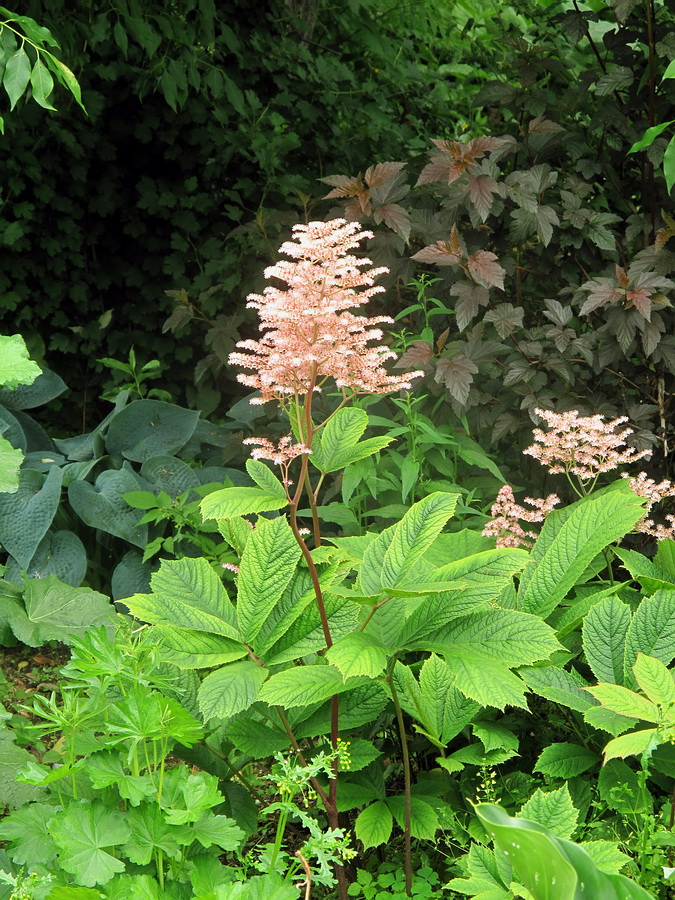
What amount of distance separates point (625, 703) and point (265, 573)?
2.10 feet

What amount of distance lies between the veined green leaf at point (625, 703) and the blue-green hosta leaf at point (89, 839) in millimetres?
786

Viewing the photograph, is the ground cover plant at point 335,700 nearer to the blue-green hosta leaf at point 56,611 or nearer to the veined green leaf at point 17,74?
the blue-green hosta leaf at point 56,611

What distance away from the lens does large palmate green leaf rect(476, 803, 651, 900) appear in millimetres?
836

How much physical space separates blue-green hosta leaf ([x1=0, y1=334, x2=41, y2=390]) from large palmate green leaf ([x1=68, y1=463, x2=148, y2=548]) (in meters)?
1.26

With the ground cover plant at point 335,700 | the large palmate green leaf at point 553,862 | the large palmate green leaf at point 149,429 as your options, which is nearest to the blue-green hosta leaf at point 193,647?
the ground cover plant at point 335,700

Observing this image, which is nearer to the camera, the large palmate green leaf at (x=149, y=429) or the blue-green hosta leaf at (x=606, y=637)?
the blue-green hosta leaf at (x=606, y=637)

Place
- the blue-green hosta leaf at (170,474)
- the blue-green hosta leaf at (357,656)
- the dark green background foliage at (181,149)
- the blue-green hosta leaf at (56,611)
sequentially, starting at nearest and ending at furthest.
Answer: the blue-green hosta leaf at (357,656) → the blue-green hosta leaf at (56,611) → the blue-green hosta leaf at (170,474) → the dark green background foliage at (181,149)

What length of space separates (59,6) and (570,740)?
3.11 meters

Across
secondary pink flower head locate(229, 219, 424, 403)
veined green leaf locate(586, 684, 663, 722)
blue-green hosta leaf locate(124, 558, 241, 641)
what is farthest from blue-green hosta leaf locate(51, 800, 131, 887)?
veined green leaf locate(586, 684, 663, 722)

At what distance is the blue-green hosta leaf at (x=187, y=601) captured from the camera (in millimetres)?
1557

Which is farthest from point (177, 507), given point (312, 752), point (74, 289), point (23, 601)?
point (74, 289)

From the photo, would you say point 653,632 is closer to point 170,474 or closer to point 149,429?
point 170,474

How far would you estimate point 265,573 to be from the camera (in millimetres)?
1537

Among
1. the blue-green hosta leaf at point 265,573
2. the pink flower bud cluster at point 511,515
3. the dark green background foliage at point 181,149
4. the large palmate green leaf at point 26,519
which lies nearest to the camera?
the blue-green hosta leaf at point 265,573
